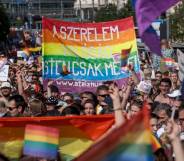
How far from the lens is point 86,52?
36.3 ft

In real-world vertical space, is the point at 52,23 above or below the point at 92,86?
above

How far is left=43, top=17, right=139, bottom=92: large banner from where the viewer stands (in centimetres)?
1073

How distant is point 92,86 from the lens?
34.8 ft

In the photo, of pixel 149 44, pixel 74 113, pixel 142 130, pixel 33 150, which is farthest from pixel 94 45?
pixel 142 130

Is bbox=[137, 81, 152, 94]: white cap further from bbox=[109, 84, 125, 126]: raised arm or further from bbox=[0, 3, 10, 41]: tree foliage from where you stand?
bbox=[0, 3, 10, 41]: tree foliage

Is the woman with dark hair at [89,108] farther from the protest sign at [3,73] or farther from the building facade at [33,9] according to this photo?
the building facade at [33,9]

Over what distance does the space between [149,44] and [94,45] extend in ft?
18.6

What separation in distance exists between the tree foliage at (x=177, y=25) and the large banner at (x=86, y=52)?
36.1 metres

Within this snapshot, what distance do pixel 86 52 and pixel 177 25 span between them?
37661 millimetres

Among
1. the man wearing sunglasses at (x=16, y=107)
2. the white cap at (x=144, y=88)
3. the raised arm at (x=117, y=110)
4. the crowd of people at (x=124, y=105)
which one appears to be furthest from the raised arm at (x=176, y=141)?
the white cap at (x=144, y=88)

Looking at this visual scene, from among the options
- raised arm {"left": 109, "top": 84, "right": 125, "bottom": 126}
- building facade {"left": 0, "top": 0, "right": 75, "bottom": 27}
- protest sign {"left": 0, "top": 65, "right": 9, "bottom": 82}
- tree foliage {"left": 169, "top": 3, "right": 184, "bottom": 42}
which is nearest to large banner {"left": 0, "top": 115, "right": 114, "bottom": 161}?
raised arm {"left": 109, "top": 84, "right": 125, "bottom": 126}

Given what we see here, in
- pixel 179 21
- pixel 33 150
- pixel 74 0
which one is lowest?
pixel 33 150

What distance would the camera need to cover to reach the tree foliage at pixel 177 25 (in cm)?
4725

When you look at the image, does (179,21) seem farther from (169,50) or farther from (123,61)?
(123,61)
